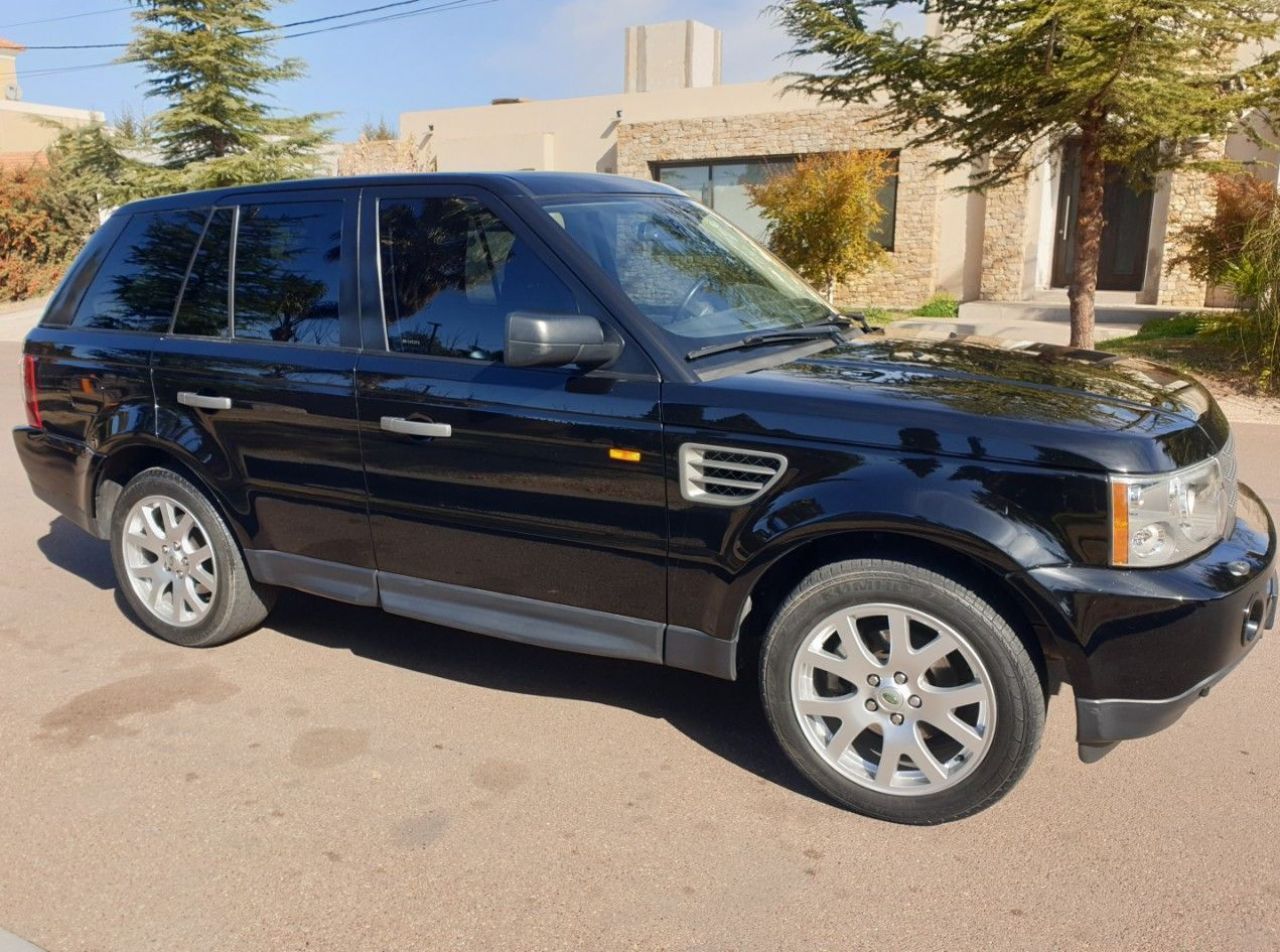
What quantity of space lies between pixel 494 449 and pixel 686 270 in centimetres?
99

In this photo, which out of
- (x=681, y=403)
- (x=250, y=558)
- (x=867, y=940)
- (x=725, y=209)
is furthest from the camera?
(x=725, y=209)

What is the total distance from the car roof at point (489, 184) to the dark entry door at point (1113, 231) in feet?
56.8

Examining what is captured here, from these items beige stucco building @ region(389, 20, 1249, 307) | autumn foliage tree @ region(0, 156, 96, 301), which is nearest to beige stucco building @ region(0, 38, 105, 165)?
autumn foliage tree @ region(0, 156, 96, 301)

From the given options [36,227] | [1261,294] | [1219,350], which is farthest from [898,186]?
[36,227]

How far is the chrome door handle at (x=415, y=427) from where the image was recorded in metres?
3.89

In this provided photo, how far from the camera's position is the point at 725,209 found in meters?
23.9

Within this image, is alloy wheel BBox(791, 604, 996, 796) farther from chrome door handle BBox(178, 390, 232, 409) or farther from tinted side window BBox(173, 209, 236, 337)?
tinted side window BBox(173, 209, 236, 337)

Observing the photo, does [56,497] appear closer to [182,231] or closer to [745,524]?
[182,231]

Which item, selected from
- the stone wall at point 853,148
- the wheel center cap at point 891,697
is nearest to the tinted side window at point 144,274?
the wheel center cap at point 891,697

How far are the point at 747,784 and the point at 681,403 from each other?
4.21ft

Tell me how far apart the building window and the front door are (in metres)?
18.6

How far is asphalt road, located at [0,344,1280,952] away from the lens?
294 centimetres

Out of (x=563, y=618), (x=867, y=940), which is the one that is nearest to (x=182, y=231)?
(x=563, y=618)

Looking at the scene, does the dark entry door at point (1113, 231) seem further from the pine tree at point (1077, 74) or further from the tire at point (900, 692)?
the tire at point (900, 692)
